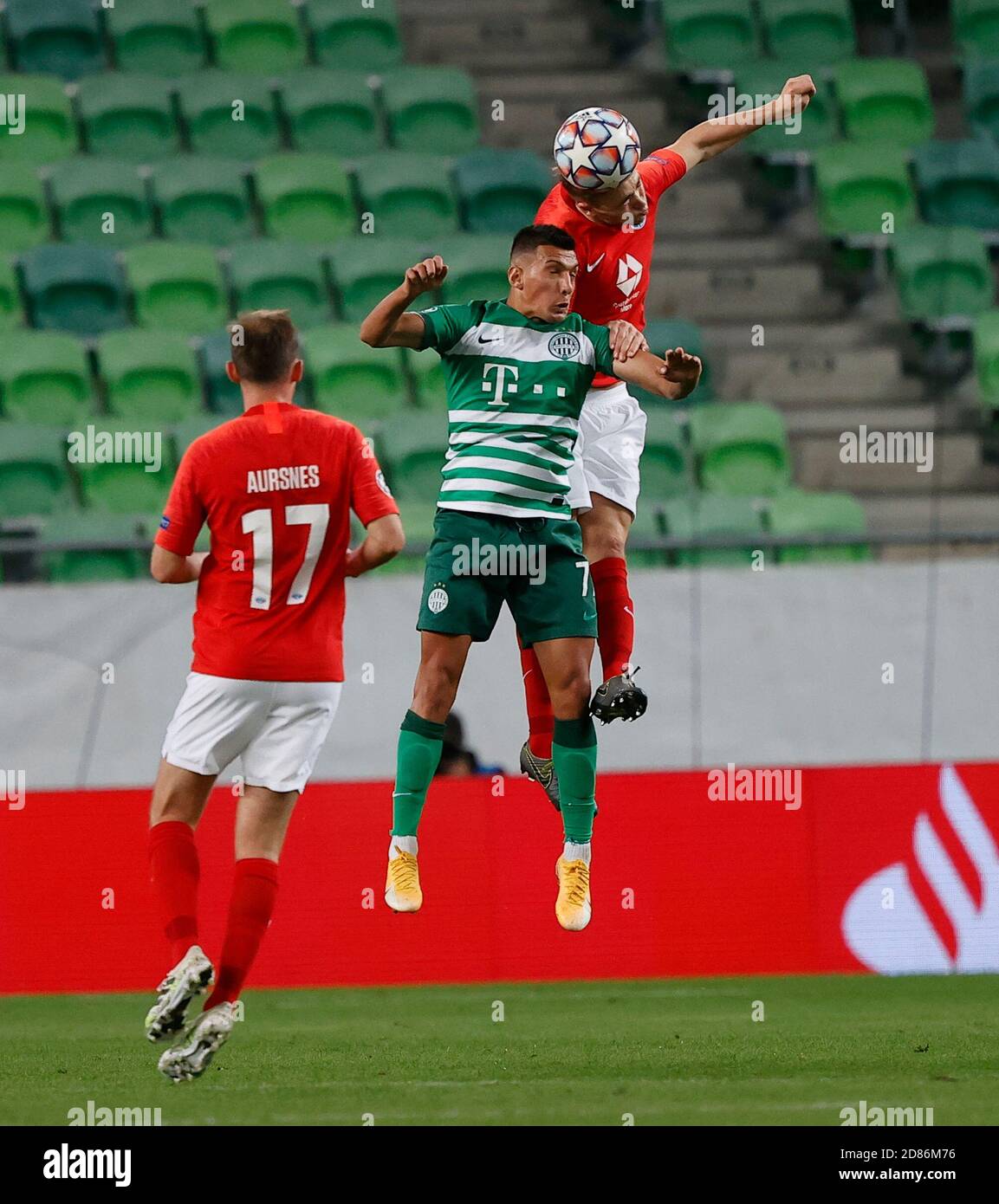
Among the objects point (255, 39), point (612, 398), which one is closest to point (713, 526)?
point (612, 398)

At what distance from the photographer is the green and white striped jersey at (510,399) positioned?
754 centimetres

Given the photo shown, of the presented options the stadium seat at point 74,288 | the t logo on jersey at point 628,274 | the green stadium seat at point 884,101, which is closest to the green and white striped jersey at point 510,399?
the t logo on jersey at point 628,274

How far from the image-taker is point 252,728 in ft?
24.0

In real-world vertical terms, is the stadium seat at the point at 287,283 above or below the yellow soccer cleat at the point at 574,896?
above

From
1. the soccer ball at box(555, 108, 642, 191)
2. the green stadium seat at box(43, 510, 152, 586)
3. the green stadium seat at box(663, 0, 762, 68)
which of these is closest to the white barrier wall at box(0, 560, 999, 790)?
the green stadium seat at box(43, 510, 152, 586)

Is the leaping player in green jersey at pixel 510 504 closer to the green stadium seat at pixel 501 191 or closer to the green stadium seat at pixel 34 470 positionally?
the green stadium seat at pixel 34 470

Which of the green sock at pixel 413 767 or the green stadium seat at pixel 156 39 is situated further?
the green stadium seat at pixel 156 39

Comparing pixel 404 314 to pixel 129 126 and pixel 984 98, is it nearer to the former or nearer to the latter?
pixel 129 126

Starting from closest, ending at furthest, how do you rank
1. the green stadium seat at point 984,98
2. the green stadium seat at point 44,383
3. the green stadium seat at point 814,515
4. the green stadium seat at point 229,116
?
the green stadium seat at point 814,515
the green stadium seat at point 44,383
the green stadium seat at point 229,116
the green stadium seat at point 984,98

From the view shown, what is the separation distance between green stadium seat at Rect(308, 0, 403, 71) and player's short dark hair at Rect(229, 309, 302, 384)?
1068 cm

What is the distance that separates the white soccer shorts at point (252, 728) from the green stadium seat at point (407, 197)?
30.4 ft

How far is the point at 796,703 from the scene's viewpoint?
41.4ft

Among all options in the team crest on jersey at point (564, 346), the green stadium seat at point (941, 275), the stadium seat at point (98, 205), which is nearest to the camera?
the team crest on jersey at point (564, 346)

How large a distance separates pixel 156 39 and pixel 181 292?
9.87 ft
